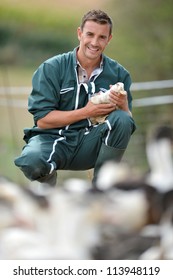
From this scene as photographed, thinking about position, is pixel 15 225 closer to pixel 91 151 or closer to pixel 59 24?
pixel 91 151

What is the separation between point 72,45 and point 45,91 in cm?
1010

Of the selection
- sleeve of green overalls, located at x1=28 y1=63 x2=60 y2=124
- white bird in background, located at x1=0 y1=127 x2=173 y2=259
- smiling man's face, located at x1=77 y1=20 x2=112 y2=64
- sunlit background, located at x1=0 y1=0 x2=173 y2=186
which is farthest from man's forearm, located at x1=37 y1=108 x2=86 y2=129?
white bird in background, located at x1=0 y1=127 x2=173 y2=259

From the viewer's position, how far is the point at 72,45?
41.7ft

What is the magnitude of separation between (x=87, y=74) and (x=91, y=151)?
0.25 m

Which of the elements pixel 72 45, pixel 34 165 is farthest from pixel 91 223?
pixel 72 45

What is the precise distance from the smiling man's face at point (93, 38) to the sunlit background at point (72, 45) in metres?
0.35

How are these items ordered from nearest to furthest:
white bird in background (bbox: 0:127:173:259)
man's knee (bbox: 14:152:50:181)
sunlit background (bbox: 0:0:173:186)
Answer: white bird in background (bbox: 0:127:173:259) → man's knee (bbox: 14:152:50:181) → sunlit background (bbox: 0:0:173:186)

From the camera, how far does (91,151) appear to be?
2764mm

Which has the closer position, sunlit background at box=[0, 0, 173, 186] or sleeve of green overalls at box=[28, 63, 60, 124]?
sleeve of green overalls at box=[28, 63, 60, 124]

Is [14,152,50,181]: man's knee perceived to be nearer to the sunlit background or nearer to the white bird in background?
the sunlit background

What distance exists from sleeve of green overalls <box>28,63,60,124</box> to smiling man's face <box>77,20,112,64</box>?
117 millimetres

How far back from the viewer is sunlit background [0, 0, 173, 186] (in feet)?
18.9

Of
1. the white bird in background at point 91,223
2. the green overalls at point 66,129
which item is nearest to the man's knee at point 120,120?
the green overalls at point 66,129
